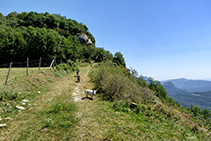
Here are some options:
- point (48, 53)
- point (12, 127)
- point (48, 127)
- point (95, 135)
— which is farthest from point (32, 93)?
point (48, 53)

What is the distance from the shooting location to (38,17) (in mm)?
66625

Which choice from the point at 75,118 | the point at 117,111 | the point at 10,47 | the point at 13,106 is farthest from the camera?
the point at 10,47

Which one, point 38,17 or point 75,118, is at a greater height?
point 38,17

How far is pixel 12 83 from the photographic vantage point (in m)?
9.37

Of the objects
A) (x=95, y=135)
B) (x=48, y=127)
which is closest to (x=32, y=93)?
(x=48, y=127)

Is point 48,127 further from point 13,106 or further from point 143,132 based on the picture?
point 143,132

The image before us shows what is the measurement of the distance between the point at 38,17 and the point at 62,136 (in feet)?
282

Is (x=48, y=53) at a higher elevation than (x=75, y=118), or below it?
higher

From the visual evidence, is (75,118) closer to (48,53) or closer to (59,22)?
(48,53)

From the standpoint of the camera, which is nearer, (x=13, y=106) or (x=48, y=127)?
Result: (x=48, y=127)

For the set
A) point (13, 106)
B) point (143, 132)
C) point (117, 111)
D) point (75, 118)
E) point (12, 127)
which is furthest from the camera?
point (117, 111)

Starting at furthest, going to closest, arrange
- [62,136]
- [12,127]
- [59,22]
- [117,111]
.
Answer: [59,22]
[117,111]
[12,127]
[62,136]

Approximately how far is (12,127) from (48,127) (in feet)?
6.02

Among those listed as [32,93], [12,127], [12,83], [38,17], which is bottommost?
[12,127]
